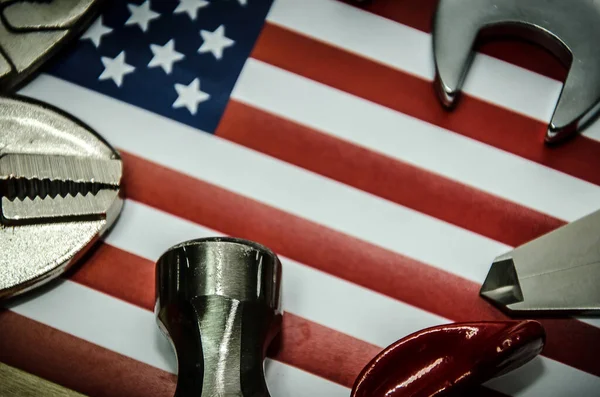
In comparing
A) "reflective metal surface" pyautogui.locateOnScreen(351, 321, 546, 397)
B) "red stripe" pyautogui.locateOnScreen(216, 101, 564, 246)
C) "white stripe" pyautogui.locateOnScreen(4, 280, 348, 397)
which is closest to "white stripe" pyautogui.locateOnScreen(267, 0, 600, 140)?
"red stripe" pyautogui.locateOnScreen(216, 101, 564, 246)

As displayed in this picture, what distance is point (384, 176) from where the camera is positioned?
1.07m

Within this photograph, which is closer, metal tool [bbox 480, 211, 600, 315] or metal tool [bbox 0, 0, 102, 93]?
metal tool [bbox 480, 211, 600, 315]

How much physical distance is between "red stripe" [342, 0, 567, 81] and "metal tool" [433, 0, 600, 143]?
3 cm

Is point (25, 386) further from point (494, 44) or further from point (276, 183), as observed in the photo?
point (494, 44)

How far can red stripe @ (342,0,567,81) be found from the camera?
3.68 ft

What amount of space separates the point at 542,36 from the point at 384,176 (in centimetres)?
37

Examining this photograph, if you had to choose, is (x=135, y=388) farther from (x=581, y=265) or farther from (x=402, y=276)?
(x=581, y=265)

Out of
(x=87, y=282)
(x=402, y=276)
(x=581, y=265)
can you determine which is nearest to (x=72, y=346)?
(x=87, y=282)

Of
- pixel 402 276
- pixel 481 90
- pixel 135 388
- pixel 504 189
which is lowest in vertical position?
pixel 135 388

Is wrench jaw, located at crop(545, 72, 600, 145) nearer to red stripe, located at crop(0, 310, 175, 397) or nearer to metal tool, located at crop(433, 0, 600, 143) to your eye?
metal tool, located at crop(433, 0, 600, 143)

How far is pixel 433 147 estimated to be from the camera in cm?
108

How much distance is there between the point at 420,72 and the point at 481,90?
Answer: 0.11m

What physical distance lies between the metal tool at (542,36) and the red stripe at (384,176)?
143mm

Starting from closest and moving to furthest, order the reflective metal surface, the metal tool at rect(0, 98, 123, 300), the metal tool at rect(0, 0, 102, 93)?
the reflective metal surface
the metal tool at rect(0, 98, 123, 300)
the metal tool at rect(0, 0, 102, 93)
